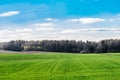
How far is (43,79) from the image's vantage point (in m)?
30.3

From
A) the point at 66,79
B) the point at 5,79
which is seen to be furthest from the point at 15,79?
the point at 66,79

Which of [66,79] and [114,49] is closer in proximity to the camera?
[66,79]

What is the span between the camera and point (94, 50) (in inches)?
7687

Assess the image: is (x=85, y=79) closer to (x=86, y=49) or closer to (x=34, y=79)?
(x=34, y=79)

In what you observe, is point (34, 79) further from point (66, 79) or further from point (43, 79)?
point (66, 79)

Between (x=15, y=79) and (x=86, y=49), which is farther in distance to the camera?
(x=86, y=49)

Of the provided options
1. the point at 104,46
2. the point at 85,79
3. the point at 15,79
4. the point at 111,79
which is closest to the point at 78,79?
the point at 85,79

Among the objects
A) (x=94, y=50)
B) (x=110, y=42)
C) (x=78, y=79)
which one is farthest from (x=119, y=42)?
(x=78, y=79)

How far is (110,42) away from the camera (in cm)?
19888

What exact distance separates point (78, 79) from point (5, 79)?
813 cm

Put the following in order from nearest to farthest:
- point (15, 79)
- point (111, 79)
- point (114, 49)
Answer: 1. point (111, 79)
2. point (15, 79)
3. point (114, 49)

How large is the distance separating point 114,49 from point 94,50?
13.6 m

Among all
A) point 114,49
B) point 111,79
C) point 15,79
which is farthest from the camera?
point 114,49

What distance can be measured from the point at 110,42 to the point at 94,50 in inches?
529
